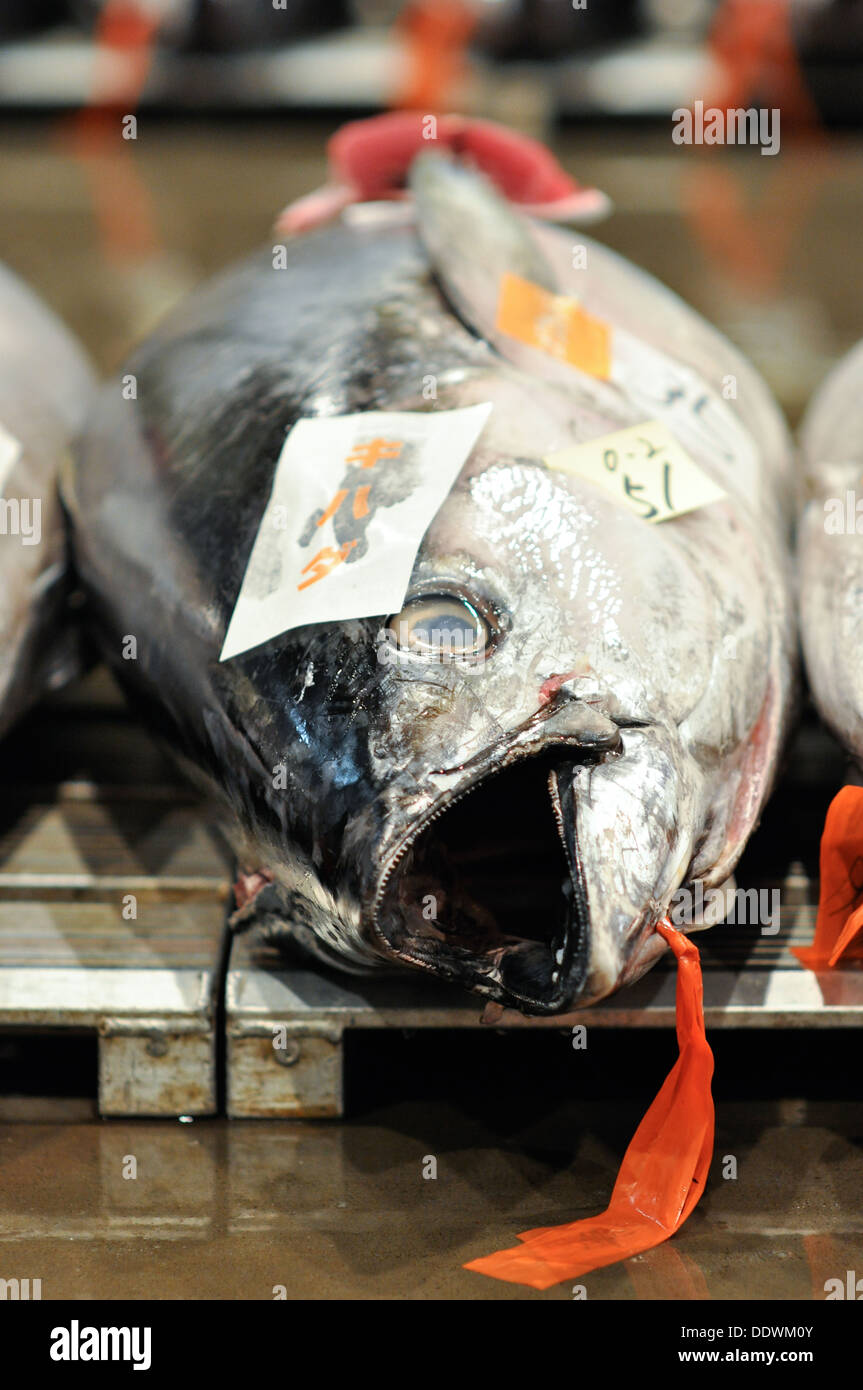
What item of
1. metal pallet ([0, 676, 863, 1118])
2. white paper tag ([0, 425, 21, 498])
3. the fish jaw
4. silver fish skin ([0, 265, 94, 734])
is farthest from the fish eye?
white paper tag ([0, 425, 21, 498])

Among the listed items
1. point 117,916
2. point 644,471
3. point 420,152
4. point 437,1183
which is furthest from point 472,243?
point 437,1183

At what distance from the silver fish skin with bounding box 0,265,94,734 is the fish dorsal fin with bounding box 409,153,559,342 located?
748 mm

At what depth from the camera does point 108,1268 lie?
1.53 m

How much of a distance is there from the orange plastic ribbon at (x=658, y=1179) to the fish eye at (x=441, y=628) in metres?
0.38

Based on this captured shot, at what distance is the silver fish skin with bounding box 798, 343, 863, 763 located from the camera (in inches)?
70.6

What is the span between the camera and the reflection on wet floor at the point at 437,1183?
4.98ft

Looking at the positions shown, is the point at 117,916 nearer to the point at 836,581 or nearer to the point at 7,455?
the point at 7,455

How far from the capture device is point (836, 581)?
1.90 metres

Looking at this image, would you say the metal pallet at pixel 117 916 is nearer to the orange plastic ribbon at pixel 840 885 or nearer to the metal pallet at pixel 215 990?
the metal pallet at pixel 215 990

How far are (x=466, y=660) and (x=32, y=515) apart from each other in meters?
1.03

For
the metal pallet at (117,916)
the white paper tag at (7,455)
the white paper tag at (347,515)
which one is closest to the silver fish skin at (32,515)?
the white paper tag at (7,455)
